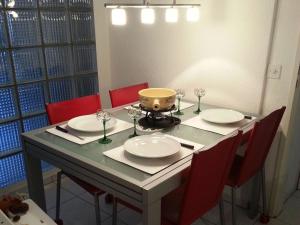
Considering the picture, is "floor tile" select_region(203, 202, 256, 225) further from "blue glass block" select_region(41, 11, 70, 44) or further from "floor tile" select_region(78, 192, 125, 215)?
"blue glass block" select_region(41, 11, 70, 44)

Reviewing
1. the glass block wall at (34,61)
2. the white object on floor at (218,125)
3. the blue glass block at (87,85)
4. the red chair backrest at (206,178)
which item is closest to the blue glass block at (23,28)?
the glass block wall at (34,61)

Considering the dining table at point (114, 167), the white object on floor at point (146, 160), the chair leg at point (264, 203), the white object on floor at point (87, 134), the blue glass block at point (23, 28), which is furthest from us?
the blue glass block at point (23, 28)

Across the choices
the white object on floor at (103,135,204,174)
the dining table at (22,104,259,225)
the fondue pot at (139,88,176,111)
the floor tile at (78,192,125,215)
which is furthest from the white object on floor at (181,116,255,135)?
the floor tile at (78,192,125,215)

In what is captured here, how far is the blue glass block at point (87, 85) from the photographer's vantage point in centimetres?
256

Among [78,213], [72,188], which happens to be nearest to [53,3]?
[72,188]

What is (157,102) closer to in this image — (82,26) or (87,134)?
(87,134)

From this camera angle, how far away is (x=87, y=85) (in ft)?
8.64

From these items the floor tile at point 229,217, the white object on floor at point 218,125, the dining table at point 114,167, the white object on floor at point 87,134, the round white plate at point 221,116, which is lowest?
the floor tile at point 229,217

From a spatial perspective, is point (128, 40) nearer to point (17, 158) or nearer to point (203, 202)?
point (17, 158)

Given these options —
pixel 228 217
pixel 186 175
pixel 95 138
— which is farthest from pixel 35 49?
pixel 228 217

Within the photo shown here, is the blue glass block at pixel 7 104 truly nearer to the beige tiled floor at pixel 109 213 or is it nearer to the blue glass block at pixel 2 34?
the blue glass block at pixel 2 34

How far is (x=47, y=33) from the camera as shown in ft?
7.37

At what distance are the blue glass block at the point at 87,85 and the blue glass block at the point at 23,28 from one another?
0.49 metres

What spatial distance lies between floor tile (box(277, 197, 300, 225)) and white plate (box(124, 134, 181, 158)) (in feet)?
3.82
